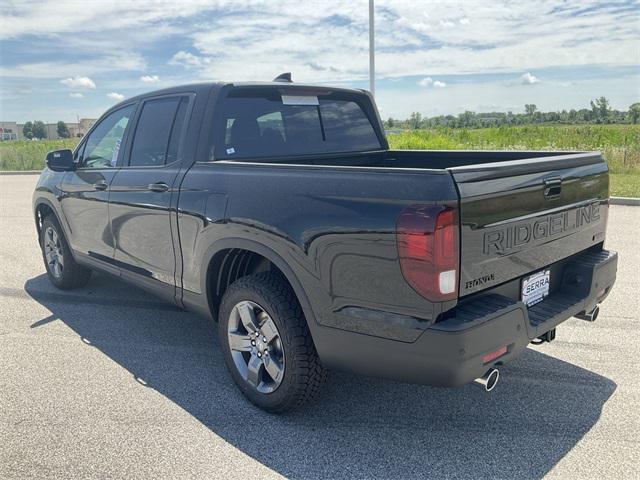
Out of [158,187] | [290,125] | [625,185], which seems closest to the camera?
[158,187]

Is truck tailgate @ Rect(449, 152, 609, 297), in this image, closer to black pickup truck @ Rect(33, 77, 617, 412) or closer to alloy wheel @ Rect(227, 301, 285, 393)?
black pickup truck @ Rect(33, 77, 617, 412)

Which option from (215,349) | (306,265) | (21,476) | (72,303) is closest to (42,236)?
(72,303)

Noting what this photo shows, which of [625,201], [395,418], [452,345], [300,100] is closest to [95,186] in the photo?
[300,100]

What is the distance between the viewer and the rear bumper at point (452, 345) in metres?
2.46

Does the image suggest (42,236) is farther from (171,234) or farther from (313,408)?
(313,408)

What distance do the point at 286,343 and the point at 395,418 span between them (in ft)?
2.55

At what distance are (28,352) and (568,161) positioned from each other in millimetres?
3950

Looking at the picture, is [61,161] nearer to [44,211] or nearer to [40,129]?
[44,211]

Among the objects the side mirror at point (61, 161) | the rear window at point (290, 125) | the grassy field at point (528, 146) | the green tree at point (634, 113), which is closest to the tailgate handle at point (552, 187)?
the rear window at point (290, 125)

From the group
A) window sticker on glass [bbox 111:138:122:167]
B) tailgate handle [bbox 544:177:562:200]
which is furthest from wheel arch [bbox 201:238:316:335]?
window sticker on glass [bbox 111:138:122:167]

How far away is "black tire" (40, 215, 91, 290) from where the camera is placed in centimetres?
559

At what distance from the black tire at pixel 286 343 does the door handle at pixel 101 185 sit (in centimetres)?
184

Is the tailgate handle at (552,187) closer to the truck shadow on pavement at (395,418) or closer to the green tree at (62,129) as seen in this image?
the truck shadow on pavement at (395,418)

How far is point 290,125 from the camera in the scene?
413cm
